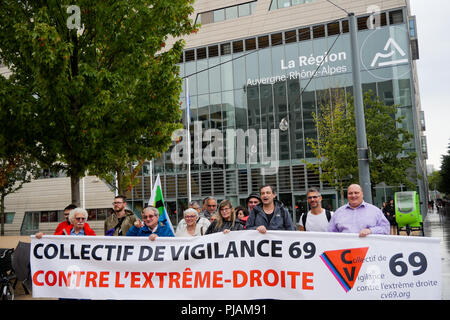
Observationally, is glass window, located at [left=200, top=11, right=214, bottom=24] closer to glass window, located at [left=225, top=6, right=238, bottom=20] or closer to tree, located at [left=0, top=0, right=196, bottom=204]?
glass window, located at [left=225, top=6, right=238, bottom=20]

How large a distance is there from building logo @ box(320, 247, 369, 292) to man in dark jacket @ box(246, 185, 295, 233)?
72cm

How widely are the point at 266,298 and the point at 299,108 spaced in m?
26.3

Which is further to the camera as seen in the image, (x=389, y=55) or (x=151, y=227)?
(x=389, y=55)

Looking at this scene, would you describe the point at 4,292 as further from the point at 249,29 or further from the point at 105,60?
the point at 249,29

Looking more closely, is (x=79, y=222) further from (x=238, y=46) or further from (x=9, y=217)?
(x=9, y=217)

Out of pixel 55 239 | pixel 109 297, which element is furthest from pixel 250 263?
pixel 55 239

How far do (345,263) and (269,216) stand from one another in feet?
3.92

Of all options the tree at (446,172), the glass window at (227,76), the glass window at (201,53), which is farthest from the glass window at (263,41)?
the tree at (446,172)

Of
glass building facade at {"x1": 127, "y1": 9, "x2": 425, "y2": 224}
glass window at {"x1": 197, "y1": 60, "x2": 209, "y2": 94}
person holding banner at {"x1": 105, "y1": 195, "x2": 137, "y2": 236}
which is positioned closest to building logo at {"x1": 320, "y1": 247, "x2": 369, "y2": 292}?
person holding banner at {"x1": 105, "y1": 195, "x2": 137, "y2": 236}

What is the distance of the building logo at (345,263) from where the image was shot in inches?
198

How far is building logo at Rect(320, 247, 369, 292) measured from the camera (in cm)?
503

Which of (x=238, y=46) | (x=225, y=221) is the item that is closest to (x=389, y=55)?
(x=238, y=46)

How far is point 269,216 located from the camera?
5.77 m

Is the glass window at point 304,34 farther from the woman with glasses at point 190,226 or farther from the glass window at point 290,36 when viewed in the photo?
the woman with glasses at point 190,226
